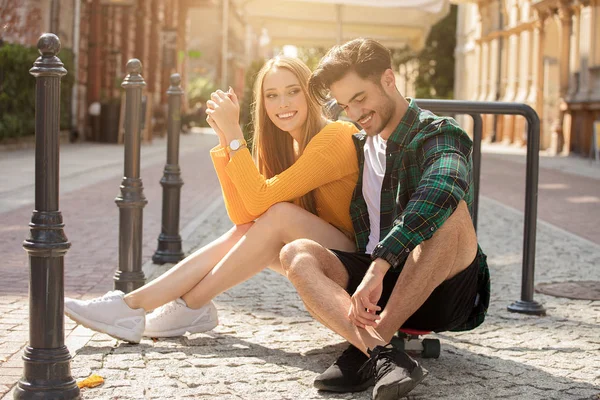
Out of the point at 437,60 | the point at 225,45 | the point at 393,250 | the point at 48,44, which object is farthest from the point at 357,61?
the point at 225,45

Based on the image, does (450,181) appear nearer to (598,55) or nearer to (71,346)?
(71,346)

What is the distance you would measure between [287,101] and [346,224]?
0.56m

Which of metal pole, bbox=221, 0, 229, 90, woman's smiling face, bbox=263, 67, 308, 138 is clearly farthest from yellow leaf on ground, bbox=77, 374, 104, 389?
metal pole, bbox=221, 0, 229, 90

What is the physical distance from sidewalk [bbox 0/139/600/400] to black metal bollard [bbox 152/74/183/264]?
25 cm

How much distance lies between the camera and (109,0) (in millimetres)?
23188

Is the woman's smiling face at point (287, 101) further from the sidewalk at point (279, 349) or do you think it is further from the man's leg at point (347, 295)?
the sidewalk at point (279, 349)

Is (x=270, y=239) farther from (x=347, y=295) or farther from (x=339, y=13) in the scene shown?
(x=339, y=13)

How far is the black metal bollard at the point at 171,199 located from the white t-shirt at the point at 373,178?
9.23ft

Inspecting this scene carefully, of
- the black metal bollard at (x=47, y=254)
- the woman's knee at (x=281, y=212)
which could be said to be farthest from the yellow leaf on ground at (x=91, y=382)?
the woman's knee at (x=281, y=212)

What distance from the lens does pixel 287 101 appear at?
4.28 m

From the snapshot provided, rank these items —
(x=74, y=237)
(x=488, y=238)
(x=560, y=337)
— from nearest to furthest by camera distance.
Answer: (x=560, y=337)
(x=74, y=237)
(x=488, y=238)

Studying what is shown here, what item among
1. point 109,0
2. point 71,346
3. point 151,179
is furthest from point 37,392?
point 109,0

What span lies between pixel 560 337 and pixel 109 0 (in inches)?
784

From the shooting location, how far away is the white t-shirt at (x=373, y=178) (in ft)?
12.9
